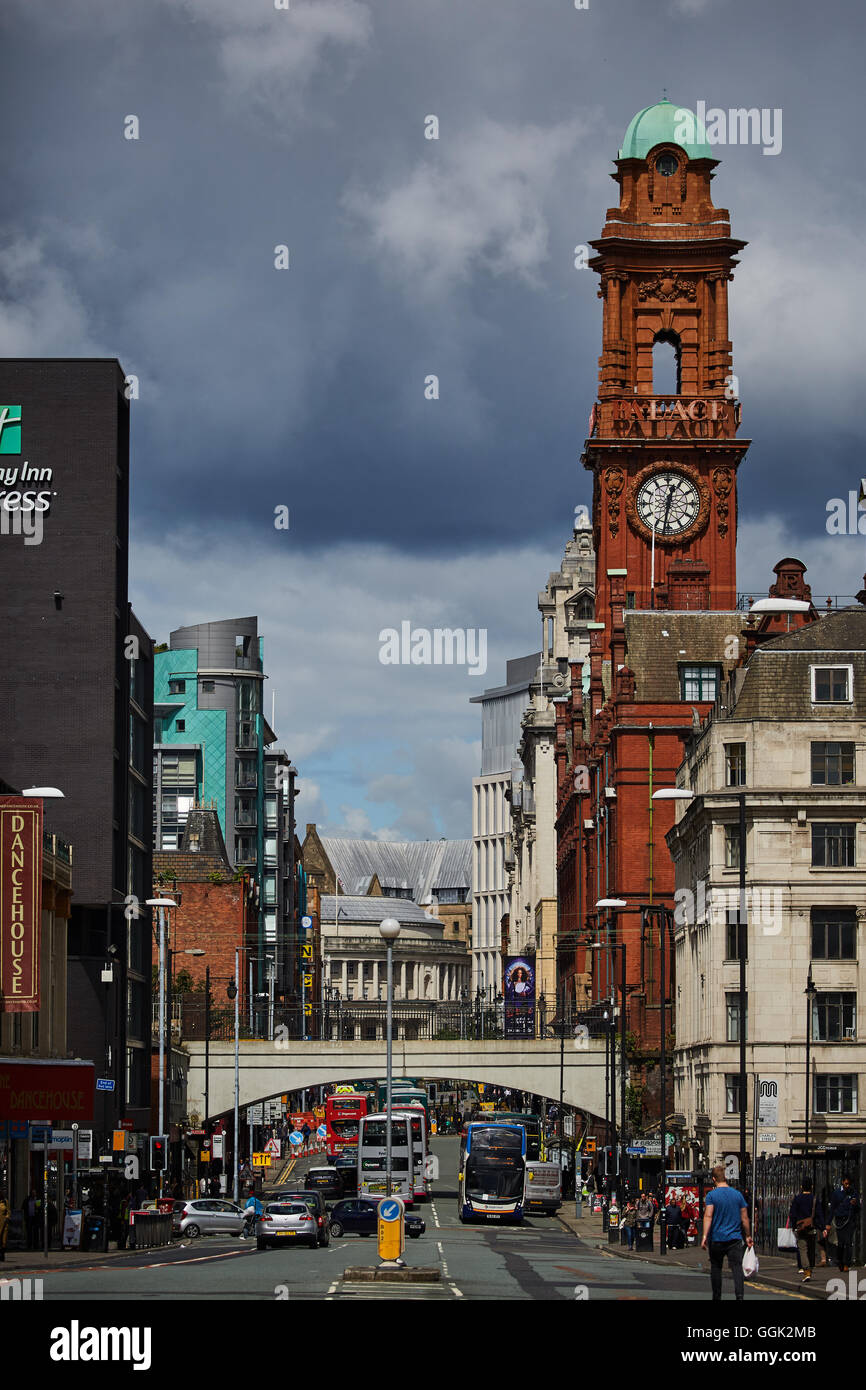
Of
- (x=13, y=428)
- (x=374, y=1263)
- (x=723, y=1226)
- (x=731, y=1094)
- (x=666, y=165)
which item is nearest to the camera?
(x=723, y=1226)

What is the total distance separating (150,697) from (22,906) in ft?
121

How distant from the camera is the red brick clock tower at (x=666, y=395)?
110188 mm

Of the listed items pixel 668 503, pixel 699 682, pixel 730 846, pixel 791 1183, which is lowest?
pixel 791 1183

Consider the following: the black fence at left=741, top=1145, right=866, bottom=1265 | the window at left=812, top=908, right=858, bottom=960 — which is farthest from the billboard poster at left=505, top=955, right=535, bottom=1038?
the black fence at left=741, top=1145, right=866, bottom=1265

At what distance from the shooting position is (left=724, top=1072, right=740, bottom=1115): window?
227 ft

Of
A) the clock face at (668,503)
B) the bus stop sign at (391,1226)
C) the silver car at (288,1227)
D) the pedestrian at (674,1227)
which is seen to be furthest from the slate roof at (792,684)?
the clock face at (668,503)

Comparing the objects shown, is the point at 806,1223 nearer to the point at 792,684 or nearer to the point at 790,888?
the point at 790,888

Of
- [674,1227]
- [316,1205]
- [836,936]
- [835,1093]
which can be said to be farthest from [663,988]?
[316,1205]

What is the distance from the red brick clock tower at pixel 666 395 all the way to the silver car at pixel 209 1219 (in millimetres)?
44763

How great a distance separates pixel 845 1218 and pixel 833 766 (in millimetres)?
27910

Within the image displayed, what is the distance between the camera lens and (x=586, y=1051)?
3851 inches

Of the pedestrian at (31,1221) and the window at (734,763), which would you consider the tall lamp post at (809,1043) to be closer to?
the window at (734,763)

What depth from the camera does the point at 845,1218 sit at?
139 feet
